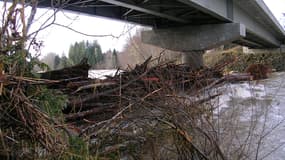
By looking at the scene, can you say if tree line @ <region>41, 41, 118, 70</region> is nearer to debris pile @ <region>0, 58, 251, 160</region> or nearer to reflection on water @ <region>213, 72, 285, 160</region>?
debris pile @ <region>0, 58, 251, 160</region>

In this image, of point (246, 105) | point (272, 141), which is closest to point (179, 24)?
point (246, 105)

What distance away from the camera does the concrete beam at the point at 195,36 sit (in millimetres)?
13273

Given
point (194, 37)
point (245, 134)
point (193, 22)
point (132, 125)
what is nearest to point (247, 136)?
point (245, 134)

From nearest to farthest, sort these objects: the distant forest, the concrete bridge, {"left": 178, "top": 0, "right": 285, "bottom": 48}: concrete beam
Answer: the distant forest, {"left": 178, "top": 0, "right": 285, "bottom": 48}: concrete beam, the concrete bridge

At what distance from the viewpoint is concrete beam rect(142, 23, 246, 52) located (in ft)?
43.5

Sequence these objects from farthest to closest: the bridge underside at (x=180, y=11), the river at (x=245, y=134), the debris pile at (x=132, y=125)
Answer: the bridge underside at (x=180, y=11)
the river at (x=245, y=134)
the debris pile at (x=132, y=125)

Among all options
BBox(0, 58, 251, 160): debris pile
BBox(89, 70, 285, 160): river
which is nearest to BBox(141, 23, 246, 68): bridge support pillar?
BBox(89, 70, 285, 160): river

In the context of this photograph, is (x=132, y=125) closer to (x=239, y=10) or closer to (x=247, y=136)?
(x=247, y=136)

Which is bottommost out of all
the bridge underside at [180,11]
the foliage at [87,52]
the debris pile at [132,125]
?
the debris pile at [132,125]

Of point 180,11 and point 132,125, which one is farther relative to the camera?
point 180,11

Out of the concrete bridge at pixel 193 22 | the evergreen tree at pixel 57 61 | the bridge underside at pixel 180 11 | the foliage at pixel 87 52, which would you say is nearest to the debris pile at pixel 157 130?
the evergreen tree at pixel 57 61

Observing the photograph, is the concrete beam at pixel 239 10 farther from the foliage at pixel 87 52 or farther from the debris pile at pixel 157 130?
the debris pile at pixel 157 130

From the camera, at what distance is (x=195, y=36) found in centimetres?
1410

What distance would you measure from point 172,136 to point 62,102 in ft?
3.55
